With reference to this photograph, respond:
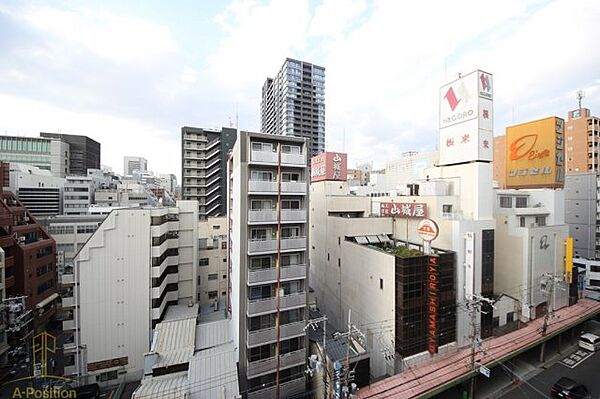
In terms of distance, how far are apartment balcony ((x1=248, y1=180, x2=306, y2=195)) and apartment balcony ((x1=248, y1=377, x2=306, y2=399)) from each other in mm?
16403

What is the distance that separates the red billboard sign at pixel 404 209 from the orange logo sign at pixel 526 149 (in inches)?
855

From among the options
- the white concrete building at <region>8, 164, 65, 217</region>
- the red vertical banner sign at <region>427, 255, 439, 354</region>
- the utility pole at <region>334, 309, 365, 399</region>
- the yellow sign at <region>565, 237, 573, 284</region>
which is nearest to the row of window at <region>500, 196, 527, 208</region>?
the yellow sign at <region>565, 237, 573, 284</region>

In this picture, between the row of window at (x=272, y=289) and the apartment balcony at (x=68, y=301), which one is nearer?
the row of window at (x=272, y=289)

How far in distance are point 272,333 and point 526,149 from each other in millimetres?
43768

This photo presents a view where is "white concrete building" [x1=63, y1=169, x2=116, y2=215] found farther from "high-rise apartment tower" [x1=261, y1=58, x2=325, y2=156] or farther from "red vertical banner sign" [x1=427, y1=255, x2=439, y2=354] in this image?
"red vertical banner sign" [x1=427, y1=255, x2=439, y2=354]

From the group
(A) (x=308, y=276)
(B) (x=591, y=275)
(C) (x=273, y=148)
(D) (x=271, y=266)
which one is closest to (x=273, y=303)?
(D) (x=271, y=266)

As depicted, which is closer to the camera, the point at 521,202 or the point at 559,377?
the point at 559,377

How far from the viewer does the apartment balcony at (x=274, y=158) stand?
68.3 ft

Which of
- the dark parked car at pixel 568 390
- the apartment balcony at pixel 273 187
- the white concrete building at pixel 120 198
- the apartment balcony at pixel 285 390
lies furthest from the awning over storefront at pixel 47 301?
the dark parked car at pixel 568 390

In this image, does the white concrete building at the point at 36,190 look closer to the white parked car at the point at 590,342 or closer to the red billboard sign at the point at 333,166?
the red billboard sign at the point at 333,166

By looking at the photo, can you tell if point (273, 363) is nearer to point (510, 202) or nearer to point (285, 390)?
point (285, 390)

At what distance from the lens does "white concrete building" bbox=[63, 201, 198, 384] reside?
939 inches

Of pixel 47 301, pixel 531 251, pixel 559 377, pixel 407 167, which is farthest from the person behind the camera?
pixel 407 167

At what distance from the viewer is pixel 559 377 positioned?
24.5m
